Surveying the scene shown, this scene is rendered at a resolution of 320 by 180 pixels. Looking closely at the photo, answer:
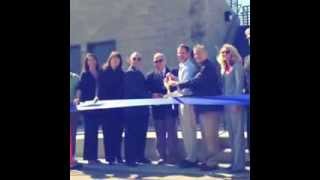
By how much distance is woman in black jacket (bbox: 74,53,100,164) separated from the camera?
3.93m

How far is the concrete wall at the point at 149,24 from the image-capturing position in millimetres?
3674

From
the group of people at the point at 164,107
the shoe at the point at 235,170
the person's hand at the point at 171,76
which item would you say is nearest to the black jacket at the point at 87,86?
the group of people at the point at 164,107

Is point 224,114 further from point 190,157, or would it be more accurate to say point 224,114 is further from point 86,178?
point 86,178

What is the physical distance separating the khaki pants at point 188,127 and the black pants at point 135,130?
0.84 feet

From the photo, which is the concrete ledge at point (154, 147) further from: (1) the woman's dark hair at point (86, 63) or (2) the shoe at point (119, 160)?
(1) the woman's dark hair at point (86, 63)

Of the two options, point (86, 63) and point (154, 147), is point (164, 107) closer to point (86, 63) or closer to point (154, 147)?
point (154, 147)

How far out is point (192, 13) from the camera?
12.2 feet

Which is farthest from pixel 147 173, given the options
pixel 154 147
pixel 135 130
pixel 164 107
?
pixel 164 107

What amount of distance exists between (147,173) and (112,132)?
44 centimetres

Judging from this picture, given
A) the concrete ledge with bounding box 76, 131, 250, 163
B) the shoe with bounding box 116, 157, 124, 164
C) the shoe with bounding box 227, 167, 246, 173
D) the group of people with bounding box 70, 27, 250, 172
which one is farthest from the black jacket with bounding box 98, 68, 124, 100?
the shoe with bounding box 227, 167, 246, 173
